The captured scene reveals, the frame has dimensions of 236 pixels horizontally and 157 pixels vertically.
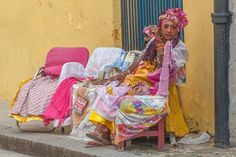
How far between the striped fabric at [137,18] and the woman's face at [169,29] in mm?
972

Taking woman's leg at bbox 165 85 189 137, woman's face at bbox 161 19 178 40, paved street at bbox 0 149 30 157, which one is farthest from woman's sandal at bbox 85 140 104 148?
woman's face at bbox 161 19 178 40

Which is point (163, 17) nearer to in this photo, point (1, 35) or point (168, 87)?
point (168, 87)

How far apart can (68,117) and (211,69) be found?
1.71 meters

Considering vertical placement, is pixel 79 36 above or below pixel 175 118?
above

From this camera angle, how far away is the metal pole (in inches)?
227

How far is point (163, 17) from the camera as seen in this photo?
20.3 ft

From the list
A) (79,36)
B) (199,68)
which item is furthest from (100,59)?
(199,68)

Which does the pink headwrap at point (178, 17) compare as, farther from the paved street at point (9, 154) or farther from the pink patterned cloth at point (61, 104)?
the paved street at point (9, 154)

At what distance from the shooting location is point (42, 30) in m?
9.26

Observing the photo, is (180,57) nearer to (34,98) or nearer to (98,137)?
(98,137)

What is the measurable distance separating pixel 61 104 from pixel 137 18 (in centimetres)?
145

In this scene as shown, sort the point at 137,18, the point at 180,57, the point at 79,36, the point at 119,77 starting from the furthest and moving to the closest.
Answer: the point at 79,36 → the point at 137,18 → the point at 119,77 → the point at 180,57

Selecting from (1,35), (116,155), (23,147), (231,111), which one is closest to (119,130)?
(116,155)

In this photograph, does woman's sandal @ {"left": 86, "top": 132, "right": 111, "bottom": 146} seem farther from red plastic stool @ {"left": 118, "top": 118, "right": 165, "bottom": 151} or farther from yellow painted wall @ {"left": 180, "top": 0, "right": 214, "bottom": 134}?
yellow painted wall @ {"left": 180, "top": 0, "right": 214, "bottom": 134}
